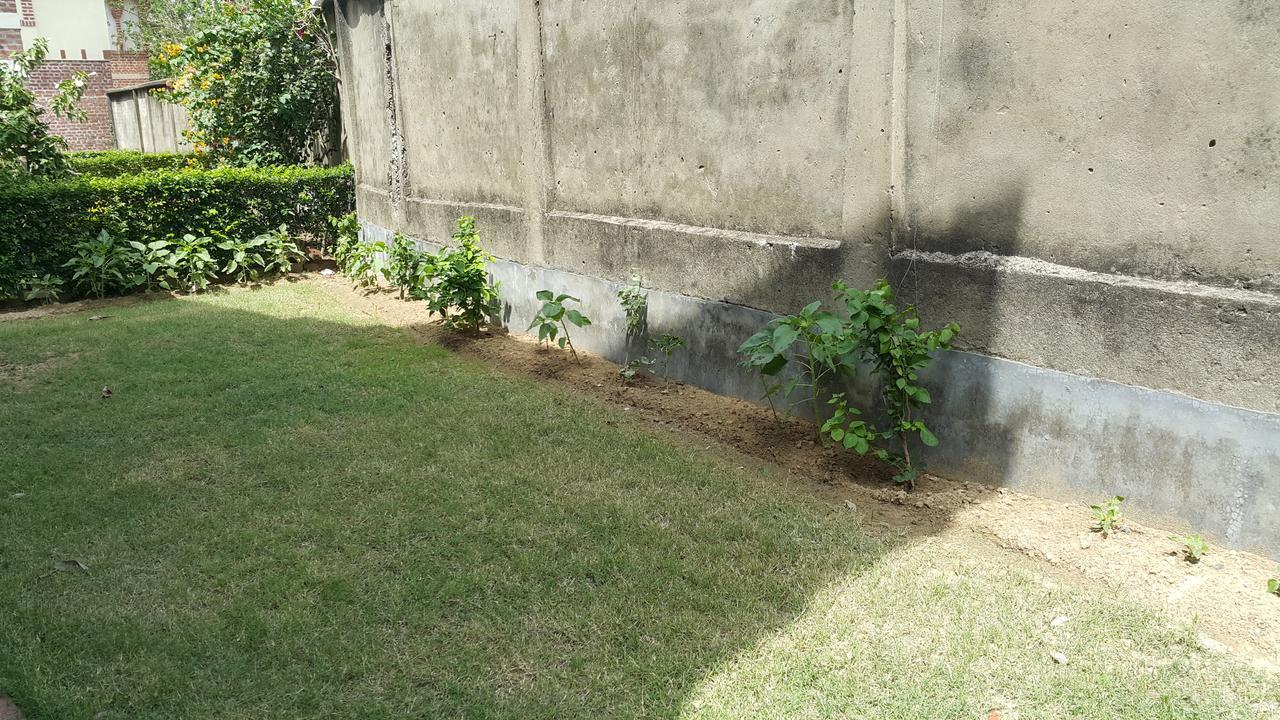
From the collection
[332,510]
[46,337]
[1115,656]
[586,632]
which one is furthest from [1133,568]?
[46,337]

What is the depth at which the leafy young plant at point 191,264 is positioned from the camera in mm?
8797

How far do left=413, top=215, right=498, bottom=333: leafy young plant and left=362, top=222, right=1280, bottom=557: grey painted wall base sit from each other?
12.7 ft

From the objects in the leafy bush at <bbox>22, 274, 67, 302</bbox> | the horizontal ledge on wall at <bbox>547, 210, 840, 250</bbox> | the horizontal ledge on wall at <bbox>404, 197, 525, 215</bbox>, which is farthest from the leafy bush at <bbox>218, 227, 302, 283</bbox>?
the horizontal ledge on wall at <bbox>547, 210, 840, 250</bbox>

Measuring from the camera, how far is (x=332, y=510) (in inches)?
156

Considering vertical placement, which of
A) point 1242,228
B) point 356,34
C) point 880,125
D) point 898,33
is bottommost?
point 1242,228

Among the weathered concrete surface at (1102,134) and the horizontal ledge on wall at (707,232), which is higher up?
the weathered concrete surface at (1102,134)

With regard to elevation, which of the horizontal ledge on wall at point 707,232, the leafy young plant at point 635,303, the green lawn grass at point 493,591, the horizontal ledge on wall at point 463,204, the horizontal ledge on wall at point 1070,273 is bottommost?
the green lawn grass at point 493,591

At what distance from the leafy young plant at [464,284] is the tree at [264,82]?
471cm

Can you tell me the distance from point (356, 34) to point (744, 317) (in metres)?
6.61

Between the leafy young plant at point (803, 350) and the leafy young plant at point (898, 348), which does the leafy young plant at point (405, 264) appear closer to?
the leafy young plant at point (803, 350)

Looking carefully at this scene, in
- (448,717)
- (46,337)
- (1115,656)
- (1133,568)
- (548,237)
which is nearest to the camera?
(448,717)

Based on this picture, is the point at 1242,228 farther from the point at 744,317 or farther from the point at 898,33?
the point at 744,317

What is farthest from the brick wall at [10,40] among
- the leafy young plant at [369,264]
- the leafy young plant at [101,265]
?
the leafy young plant at [369,264]

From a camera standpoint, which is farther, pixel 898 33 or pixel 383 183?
pixel 383 183
